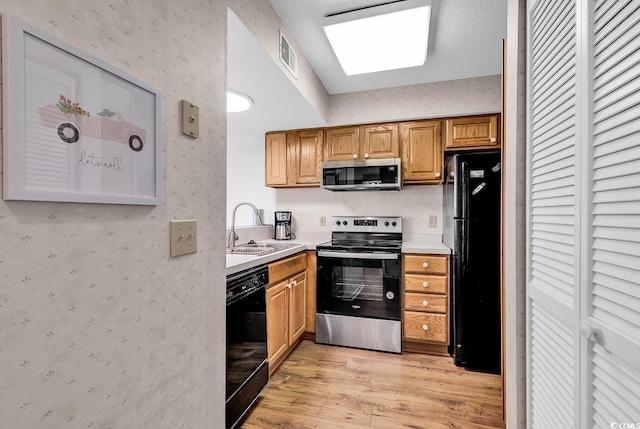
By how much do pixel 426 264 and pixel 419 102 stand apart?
1.53 m

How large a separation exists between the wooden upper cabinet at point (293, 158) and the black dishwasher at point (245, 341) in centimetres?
148

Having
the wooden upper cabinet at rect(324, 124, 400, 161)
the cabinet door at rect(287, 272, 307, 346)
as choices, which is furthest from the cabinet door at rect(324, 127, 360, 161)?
the cabinet door at rect(287, 272, 307, 346)

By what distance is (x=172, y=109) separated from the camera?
1.01 metres

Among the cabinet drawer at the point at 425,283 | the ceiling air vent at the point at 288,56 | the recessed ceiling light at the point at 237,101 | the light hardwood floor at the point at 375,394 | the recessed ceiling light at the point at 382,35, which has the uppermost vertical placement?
the recessed ceiling light at the point at 382,35

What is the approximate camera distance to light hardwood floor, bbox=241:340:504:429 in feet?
5.73

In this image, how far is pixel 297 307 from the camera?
2.64m

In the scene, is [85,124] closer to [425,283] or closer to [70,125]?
[70,125]

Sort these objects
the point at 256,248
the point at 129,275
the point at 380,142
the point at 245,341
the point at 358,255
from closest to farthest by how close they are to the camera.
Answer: the point at 129,275, the point at 245,341, the point at 358,255, the point at 256,248, the point at 380,142

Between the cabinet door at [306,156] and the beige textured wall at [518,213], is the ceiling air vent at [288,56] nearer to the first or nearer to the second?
the cabinet door at [306,156]

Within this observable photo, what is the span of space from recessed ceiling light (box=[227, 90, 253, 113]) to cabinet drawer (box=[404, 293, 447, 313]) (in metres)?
2.08

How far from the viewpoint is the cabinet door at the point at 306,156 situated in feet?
10.6

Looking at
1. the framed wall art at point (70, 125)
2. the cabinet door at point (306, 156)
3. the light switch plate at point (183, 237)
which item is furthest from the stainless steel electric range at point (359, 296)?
the framed wall art at point (70, 125)

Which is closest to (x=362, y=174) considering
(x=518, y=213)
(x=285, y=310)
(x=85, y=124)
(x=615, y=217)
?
(x=285, y=310)

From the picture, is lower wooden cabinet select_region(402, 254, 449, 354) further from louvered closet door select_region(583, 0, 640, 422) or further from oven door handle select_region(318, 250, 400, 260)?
louvered closet door select_region(583, 0, 640, 422)
